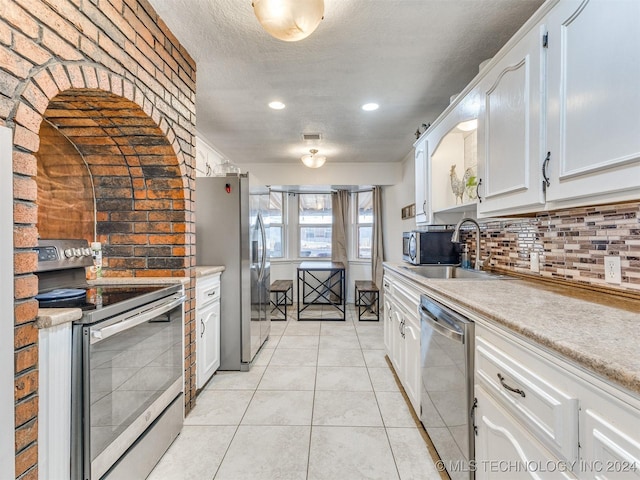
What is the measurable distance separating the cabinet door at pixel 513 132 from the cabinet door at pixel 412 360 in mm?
832

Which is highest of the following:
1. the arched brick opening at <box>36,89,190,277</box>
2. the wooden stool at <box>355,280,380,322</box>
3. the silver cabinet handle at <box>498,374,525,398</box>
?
the arched brick opening at <box>36,89,190,277</box>

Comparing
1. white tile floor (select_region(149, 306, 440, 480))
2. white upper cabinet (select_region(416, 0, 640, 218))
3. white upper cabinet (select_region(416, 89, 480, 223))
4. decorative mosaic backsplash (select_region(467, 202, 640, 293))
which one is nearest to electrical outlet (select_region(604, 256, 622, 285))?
decorative mosaic backsplash (select_region(467, 202, 640, 293))

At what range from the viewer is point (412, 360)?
207 centimetres

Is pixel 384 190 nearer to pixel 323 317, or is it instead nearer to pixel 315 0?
pixel 323 317

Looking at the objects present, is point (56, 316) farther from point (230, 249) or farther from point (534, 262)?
point (534, 262)

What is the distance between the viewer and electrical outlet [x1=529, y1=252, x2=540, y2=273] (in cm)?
184

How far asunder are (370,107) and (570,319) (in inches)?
96.5

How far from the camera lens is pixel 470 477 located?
1260 millimetres

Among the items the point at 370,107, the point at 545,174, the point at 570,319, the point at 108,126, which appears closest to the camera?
the point at 570,319

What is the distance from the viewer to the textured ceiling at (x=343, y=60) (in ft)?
5.55

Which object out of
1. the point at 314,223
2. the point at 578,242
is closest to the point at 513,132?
the point at 578,242

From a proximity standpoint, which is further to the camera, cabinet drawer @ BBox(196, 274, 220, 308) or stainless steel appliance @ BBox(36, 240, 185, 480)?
cabinet drawer @ BBox(196, 274, 220, 308)

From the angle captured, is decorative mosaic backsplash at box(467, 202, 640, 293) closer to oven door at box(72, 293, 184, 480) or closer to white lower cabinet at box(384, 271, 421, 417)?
white lower cabinet at box(384, 271, 421, 417)

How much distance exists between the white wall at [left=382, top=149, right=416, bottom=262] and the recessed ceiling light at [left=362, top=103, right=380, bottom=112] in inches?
61.1
